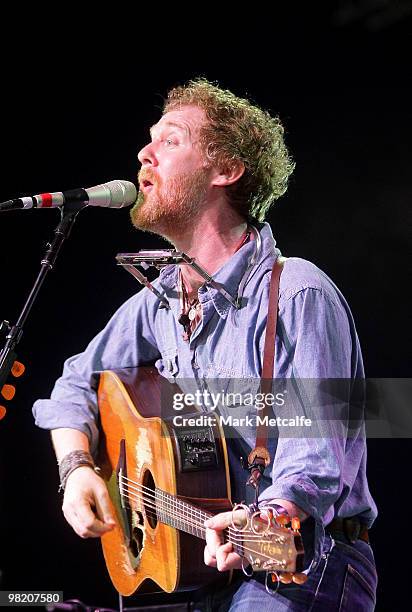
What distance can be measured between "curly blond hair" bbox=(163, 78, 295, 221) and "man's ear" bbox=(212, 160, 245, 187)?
13 millimetres

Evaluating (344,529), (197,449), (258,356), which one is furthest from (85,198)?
(344,529)

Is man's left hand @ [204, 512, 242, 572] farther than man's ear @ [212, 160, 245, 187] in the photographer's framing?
No

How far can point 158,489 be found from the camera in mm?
2201

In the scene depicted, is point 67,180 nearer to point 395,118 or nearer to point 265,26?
point 265,26

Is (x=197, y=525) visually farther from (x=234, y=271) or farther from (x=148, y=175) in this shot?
(x=148, y=175)

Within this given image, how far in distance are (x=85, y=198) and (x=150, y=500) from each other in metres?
0.86

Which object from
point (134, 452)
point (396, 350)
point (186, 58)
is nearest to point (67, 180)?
point (186, 58)

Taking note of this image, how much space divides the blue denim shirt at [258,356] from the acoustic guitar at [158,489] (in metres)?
0.08

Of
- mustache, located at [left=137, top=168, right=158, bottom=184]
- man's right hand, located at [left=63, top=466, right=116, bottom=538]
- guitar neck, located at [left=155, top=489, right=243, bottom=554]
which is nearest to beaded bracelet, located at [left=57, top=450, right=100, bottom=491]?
man's right hand, located at [left=63, top=466, right=116, bottom=538]

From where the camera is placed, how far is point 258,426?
2088 millimetres

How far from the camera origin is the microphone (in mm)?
2121

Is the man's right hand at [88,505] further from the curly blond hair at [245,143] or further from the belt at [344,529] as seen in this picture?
the curly blond hair at [245,143]

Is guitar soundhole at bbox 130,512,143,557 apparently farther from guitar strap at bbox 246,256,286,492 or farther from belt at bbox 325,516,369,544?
belt at bbox 325,516,369,544

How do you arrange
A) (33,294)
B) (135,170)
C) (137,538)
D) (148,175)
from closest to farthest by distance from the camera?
(33,294) < (137,538) < (148,175) < (135,170)
